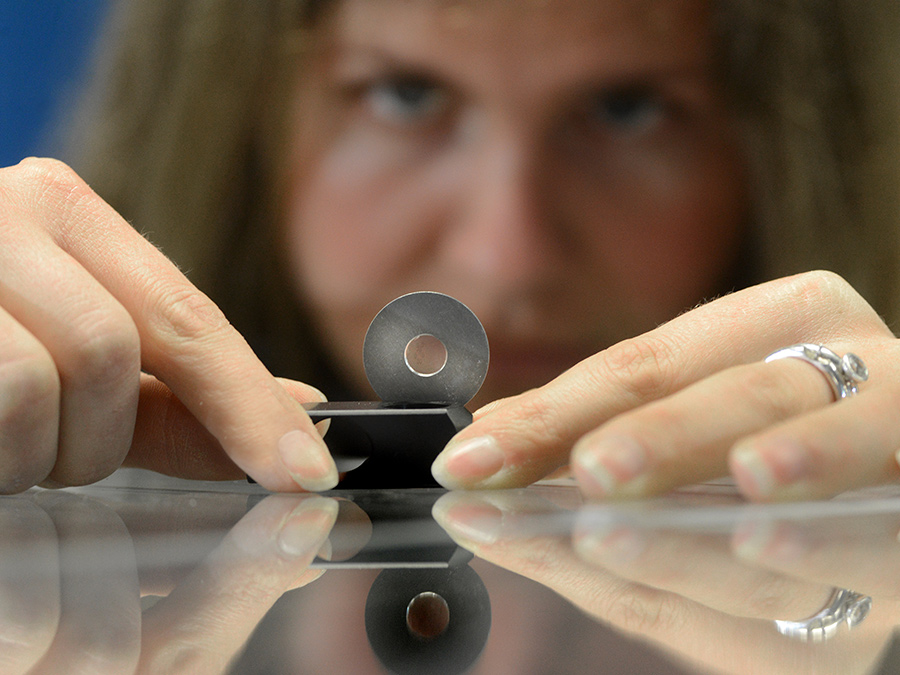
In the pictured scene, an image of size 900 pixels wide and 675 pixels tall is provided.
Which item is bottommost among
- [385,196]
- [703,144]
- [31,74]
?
[385,196]

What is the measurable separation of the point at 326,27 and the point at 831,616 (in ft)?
6.14

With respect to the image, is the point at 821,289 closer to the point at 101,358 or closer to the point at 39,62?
the point at 101,358

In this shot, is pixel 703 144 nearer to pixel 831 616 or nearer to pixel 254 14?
pixel 254 14

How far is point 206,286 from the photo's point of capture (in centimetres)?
202

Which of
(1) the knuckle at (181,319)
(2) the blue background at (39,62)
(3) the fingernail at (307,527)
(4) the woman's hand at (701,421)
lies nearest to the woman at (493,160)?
(2) the blue background at (39,62)

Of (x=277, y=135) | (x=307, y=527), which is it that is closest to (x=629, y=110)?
(x=277, y=135)

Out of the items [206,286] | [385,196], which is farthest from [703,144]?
[206,286]

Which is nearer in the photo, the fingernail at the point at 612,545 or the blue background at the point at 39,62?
the fingernail at the point at 612,545

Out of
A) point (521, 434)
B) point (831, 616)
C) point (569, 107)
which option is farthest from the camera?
point (569, 107)

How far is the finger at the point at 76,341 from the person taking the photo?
67 centimetres

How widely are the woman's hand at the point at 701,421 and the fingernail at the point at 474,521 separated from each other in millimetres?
60

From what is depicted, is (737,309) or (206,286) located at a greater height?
(737,309)

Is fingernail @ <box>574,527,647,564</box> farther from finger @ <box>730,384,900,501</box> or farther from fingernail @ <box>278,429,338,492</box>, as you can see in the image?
fingernail @ <box>278,429,338,492</box>

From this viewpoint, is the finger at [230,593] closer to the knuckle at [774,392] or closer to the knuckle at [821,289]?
the knuckle at [774,392]
